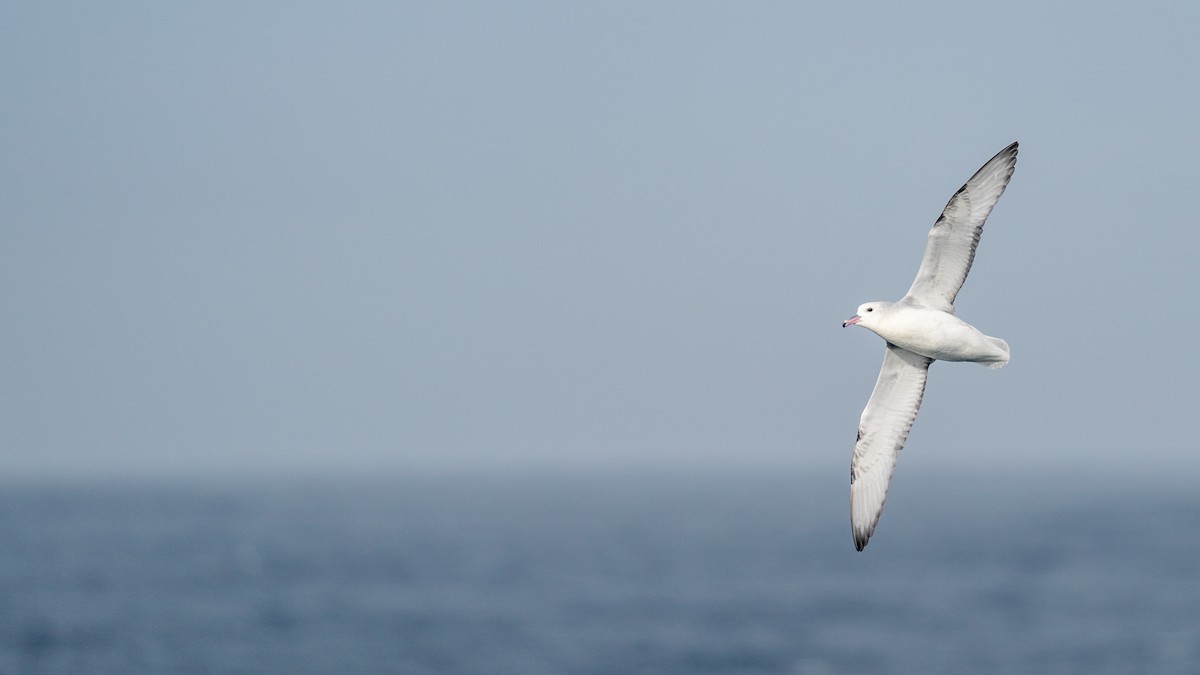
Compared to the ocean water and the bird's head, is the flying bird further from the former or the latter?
the ocean water

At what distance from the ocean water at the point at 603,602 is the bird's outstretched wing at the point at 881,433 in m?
46.9

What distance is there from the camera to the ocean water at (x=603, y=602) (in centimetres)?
6488

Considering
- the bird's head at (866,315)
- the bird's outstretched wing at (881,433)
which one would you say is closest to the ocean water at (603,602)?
the bird's outstretched wing at (881,433)

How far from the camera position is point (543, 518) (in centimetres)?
18512

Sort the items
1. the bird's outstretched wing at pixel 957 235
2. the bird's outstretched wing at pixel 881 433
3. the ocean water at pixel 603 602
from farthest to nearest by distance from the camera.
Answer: the ocean water at pixel 603 602, the bird's outstretched wing at pixel 881 433, the bird's outstretched wing at pixel 957 235

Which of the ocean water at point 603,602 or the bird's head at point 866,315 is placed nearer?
the bird's head at point 866,315

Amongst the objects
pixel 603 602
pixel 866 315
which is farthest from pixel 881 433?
pixel 603 602

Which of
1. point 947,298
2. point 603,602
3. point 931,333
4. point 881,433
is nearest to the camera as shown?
point 931,333

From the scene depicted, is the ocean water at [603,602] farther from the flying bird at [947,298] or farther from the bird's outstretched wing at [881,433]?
the flying bird at [947,298]

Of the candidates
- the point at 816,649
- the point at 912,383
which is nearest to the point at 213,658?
the point at 816,649

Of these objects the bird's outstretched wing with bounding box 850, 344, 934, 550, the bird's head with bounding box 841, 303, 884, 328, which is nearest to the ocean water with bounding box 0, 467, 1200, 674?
the bird's outstretched wing with bounding box 850, 344, 934, 550

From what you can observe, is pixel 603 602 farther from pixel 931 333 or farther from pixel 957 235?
pixel 957 235

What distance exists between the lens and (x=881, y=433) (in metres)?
15.6

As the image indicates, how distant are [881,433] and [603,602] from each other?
7065 cm
